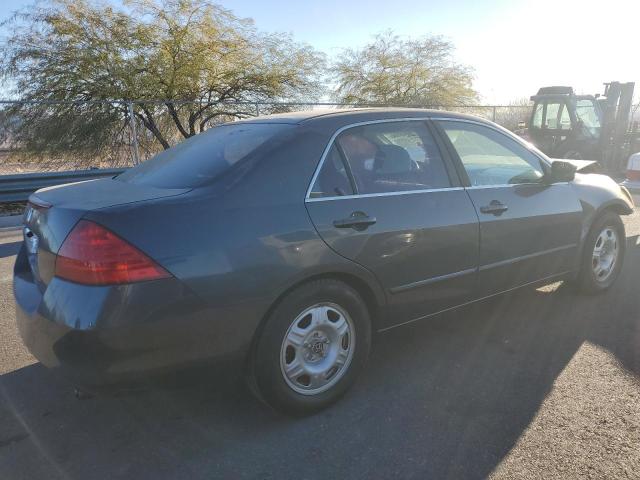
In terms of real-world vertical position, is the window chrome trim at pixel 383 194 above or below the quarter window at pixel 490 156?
below

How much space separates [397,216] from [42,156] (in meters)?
14.2

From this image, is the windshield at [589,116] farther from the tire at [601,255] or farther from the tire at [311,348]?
the tire at [311,348]

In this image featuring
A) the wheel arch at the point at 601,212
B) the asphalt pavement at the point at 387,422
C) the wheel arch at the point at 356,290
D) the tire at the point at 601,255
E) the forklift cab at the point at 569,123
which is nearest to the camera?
the asphalt pavement at the point at 387,422

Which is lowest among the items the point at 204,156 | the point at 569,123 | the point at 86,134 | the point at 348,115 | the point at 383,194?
the point at 383,194

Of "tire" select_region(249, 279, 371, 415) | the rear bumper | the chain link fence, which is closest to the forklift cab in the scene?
the chain link fence

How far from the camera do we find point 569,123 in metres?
13.4

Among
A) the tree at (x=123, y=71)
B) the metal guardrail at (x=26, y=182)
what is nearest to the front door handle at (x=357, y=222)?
the metal guardrail at (x=26, y=182)

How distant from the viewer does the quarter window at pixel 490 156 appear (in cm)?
356

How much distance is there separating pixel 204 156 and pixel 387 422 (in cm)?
184

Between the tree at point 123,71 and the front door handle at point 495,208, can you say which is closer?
the front door handle at point 495,208

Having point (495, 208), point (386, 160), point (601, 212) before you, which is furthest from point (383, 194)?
point (601, 212)

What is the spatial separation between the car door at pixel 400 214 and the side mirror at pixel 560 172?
106 cm

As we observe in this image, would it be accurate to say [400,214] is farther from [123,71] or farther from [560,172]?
[123,71]

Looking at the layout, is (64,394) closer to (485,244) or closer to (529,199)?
(485,244)
